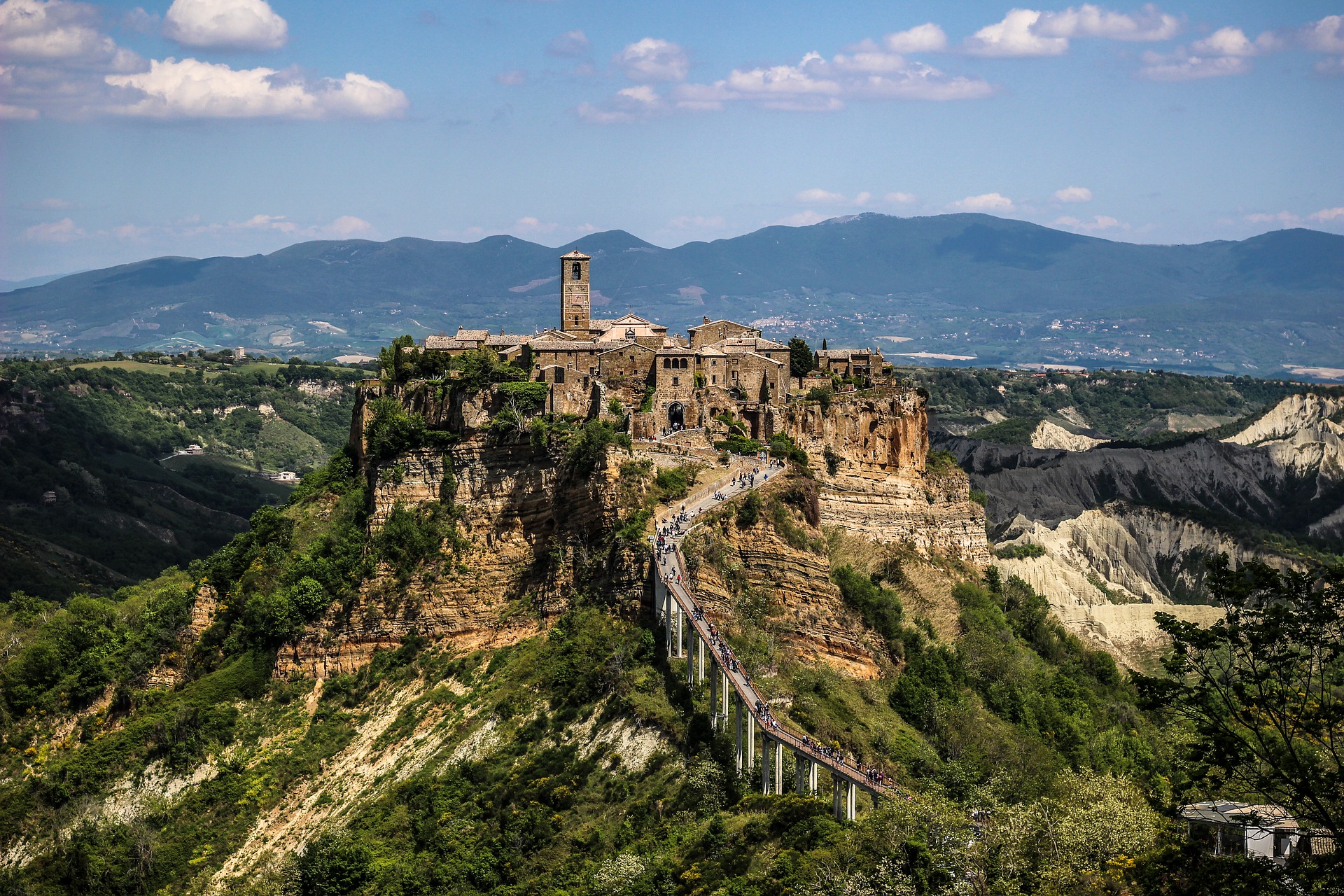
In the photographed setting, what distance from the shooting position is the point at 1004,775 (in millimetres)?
45062

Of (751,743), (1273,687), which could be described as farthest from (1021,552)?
(1273,687)

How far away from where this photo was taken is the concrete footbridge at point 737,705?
39719 millimetres

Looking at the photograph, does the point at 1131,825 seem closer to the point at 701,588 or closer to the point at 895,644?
the point at 701,588

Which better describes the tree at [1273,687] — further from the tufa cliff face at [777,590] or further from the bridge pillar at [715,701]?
the tufa cliff face at [777,590]

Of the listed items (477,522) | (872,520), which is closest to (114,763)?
(477,522)

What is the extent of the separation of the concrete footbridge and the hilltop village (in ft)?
35.1

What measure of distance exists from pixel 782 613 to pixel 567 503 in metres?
10.2

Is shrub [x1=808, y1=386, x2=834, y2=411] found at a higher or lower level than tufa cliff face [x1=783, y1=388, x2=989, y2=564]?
higher

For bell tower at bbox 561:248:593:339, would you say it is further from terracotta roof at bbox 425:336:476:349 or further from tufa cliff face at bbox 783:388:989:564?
tufa cliff face at bbox 783:388:989:564

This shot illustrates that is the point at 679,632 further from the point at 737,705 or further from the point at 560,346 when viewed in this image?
the point at 560,346

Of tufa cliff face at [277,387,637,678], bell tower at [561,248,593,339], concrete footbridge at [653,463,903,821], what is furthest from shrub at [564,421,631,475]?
bell tower at [561,248,593,339]

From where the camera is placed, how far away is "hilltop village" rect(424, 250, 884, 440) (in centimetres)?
6238

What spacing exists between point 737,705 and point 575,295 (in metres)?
36.5

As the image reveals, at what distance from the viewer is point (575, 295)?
76.0 m
